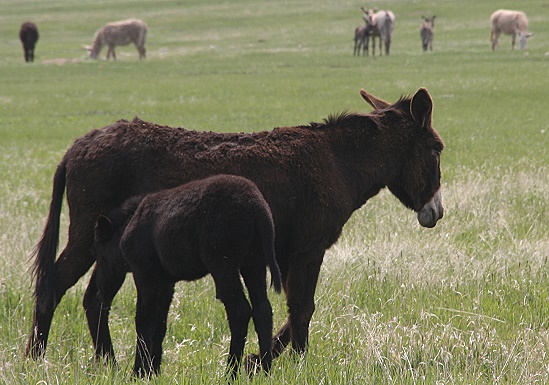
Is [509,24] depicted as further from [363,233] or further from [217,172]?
[217,172]

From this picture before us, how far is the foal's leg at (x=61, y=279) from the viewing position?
5.69 m

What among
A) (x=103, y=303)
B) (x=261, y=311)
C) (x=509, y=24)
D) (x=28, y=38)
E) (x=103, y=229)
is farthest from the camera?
(x=509, y=24)

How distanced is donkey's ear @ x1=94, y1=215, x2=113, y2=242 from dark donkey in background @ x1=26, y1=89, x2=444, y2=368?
521 millimetres

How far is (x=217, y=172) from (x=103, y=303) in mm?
1076

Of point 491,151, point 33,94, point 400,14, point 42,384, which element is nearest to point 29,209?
point 42,384

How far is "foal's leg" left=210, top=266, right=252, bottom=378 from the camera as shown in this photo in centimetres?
450

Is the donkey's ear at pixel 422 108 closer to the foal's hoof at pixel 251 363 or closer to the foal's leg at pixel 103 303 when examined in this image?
the foal's hoof at pixel 251 363

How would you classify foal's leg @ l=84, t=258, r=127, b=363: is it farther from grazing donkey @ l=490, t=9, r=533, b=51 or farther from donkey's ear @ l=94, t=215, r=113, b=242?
grazing donkey @ l=490, t=9, r=533, b=51

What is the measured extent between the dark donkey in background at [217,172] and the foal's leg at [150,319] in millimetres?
610

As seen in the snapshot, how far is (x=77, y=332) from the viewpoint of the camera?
19.8 feet

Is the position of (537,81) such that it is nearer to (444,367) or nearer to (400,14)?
(444,367)

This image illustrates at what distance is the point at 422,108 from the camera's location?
20.3ft

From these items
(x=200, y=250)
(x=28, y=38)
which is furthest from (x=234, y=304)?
(x=28, y=38)

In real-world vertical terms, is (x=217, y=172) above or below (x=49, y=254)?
above
